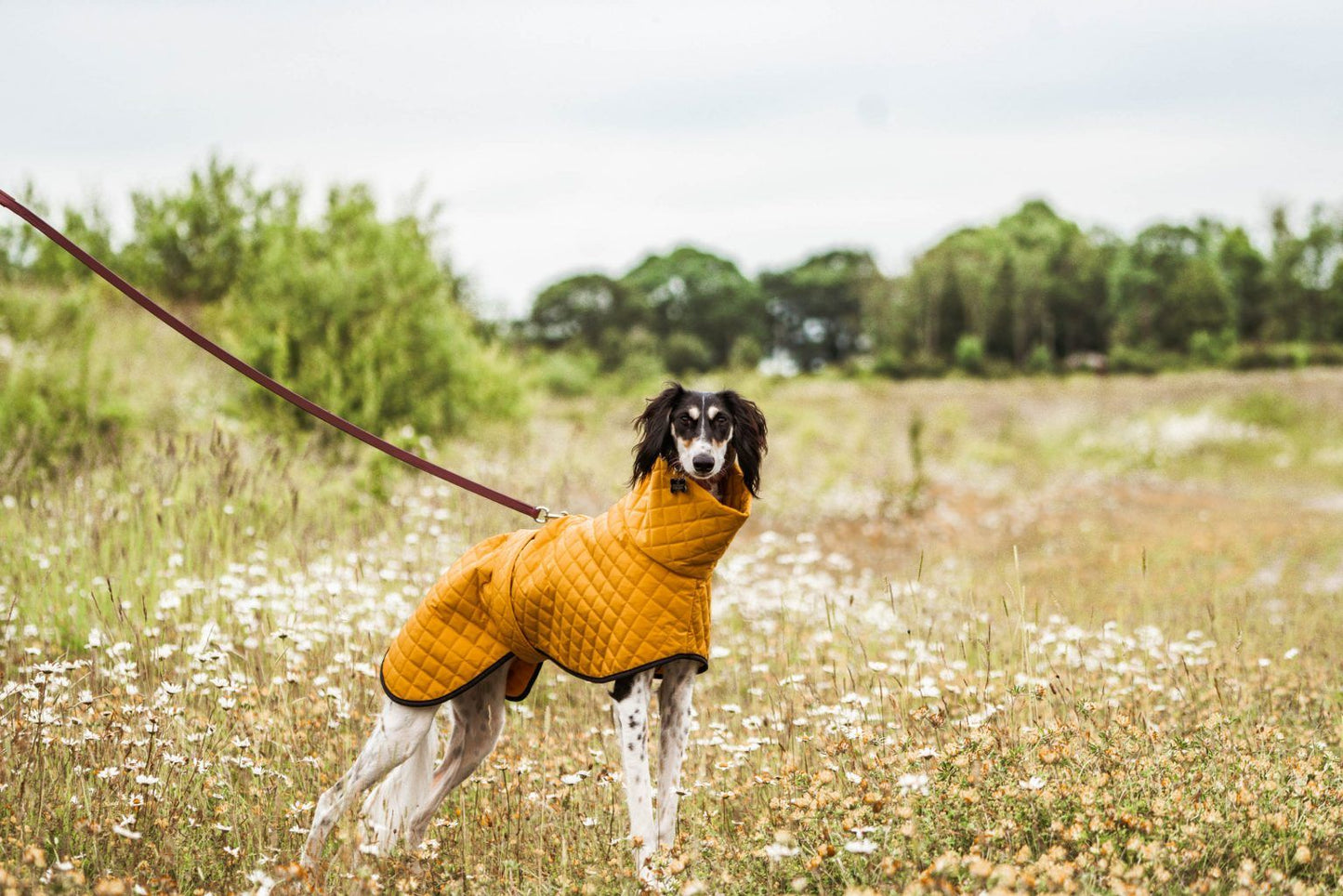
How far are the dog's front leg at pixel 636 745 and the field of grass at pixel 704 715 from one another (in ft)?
0.53

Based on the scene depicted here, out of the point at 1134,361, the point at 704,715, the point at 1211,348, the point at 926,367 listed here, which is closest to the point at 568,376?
the point at 926,367

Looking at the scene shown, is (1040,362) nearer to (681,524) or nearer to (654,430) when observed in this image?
(654,430)

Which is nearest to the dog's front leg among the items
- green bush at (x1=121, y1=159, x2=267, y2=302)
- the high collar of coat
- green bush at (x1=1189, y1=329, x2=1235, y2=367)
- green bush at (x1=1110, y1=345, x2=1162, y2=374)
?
the high collar of coat

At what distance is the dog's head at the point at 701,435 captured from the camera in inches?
132

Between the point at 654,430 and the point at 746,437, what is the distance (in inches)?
12.0

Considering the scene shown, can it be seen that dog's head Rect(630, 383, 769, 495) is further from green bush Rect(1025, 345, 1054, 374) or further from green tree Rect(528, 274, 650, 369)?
green bush Rect(1025, 345, 1054, 374)

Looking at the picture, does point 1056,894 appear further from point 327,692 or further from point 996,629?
point 996,629

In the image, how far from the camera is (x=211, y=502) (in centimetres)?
670

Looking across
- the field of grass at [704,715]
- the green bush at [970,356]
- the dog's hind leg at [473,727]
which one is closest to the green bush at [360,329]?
the field of grass at [704,715]

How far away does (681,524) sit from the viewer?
3.26 m

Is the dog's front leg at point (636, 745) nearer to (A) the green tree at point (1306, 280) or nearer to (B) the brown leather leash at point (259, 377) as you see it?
(B) the brown leather leash at point (259, 377)

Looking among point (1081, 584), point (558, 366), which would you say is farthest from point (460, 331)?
point (558, 366)

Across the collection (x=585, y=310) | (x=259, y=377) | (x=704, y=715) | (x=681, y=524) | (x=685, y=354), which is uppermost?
(x=585, y=310)

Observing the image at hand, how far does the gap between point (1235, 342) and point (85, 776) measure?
49429 mm
